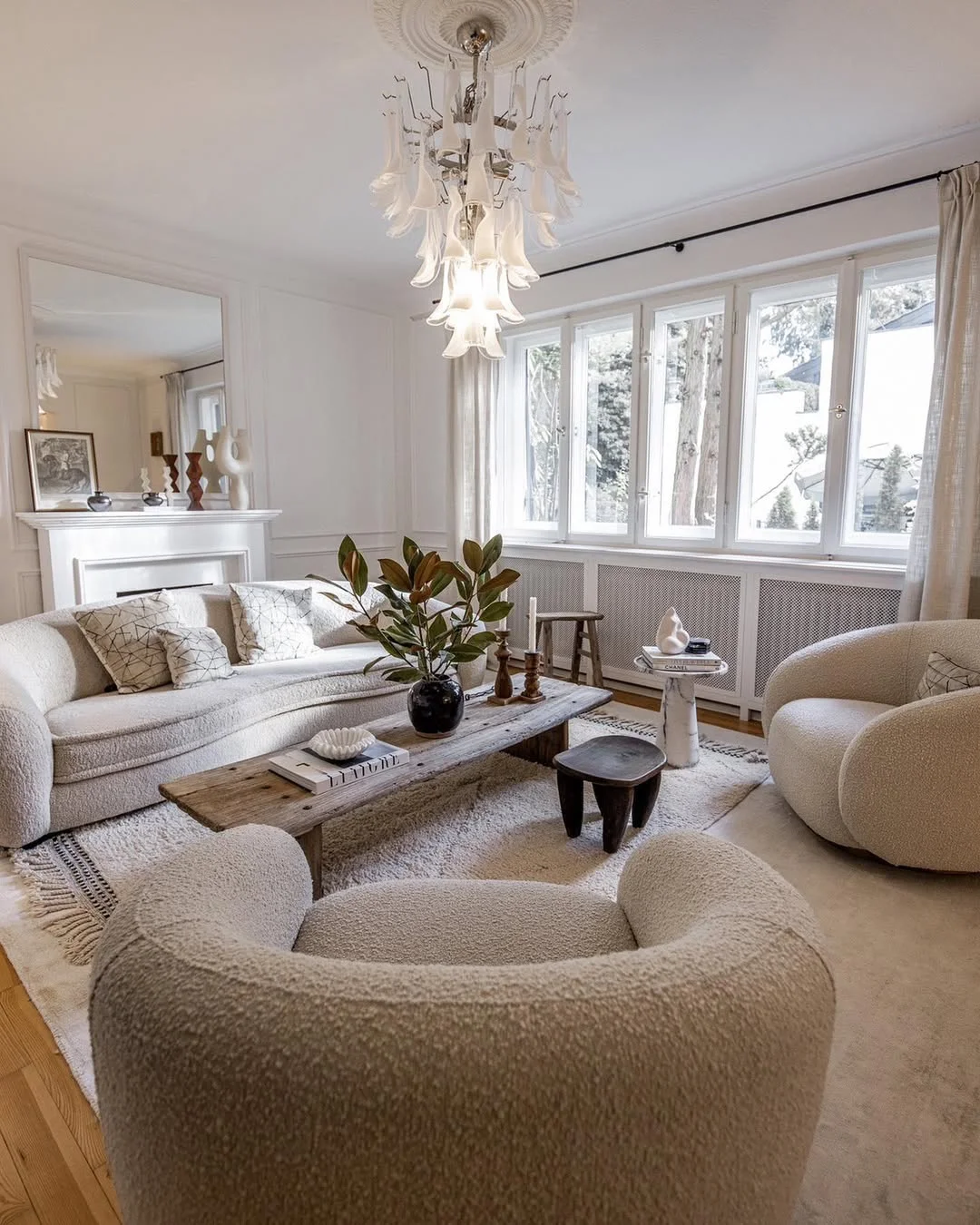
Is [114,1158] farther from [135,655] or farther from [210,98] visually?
[210,98]

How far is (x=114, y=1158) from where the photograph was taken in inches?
26.9

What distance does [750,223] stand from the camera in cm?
371

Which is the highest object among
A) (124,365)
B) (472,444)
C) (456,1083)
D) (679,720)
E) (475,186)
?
(475,186)

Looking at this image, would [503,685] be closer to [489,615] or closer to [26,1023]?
[489,615]

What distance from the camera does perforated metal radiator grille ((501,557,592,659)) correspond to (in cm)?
464

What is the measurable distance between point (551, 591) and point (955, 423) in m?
2.41

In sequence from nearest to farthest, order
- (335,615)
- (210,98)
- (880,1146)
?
(880,1146), (210,98), (335,615)

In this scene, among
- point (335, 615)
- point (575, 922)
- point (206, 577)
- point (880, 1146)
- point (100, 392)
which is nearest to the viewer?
point (575, 922)

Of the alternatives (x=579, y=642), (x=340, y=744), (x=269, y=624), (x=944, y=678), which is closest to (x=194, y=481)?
(x=269, y=624)

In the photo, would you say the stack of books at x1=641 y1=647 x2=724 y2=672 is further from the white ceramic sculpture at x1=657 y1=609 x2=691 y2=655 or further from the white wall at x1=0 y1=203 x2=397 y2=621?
the white wall at x1=0 y1=203 x2=397 y2=621

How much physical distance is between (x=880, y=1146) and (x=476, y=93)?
10.1ft

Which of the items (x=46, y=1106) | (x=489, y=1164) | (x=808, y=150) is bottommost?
(x=46, y=1106)

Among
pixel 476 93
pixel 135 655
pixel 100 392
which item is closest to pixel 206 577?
pixel 100 392

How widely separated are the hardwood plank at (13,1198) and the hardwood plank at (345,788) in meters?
0.68
